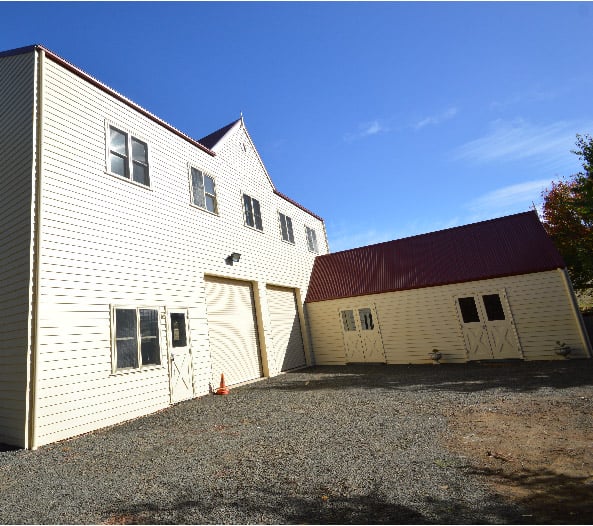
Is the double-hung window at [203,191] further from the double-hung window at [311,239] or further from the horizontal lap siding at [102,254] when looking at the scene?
the double-hung window at [311,239]

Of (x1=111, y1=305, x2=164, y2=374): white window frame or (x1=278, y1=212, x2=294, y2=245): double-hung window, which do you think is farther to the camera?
(x1=278, y1=212, x2=294, y2=245): double-hung window

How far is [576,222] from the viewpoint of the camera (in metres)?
24.0

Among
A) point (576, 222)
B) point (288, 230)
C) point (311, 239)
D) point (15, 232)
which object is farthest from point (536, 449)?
point (576, 222)

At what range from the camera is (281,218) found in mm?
17594

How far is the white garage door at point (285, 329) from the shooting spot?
14.5 metres

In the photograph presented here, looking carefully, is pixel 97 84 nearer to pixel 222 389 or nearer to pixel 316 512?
pixel 222 389

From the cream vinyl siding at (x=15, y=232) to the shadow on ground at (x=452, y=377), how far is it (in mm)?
6467

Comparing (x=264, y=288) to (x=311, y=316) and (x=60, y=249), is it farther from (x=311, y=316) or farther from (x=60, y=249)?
(x=60, y=249)

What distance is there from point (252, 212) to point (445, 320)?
976cm

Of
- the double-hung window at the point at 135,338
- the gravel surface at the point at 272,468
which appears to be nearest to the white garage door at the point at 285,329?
the gravel surface at the point at 272,468

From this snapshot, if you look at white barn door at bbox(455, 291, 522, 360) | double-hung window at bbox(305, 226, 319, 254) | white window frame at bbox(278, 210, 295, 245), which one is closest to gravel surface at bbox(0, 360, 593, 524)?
white barn door at bbox(455, 291, 522, 360)

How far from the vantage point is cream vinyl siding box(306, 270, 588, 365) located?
12.3 metres

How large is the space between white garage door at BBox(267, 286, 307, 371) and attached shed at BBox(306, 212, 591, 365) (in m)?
1.15

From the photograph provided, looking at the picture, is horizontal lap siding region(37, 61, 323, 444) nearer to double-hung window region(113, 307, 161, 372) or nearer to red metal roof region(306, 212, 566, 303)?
double-hung window region(113, 307, 161, 372)
